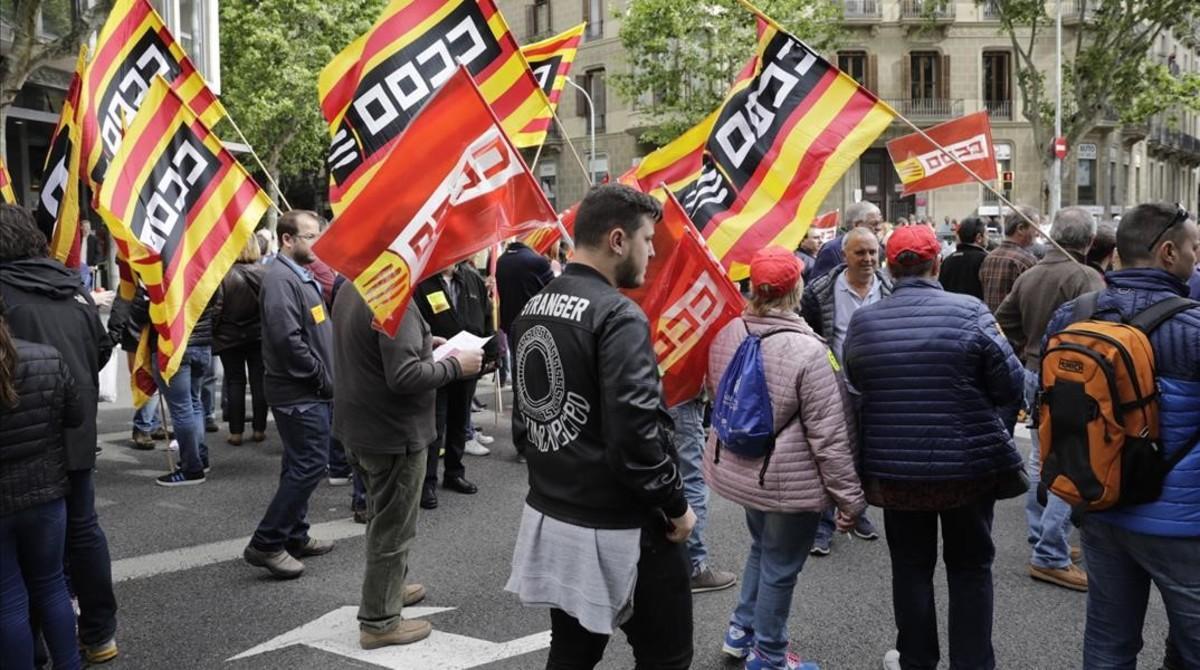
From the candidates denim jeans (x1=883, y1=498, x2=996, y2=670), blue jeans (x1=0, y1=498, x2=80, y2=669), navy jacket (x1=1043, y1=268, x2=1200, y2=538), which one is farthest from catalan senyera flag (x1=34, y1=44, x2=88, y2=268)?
navy jacket (x1=1043, y1=268, x2=1200, y2=538)

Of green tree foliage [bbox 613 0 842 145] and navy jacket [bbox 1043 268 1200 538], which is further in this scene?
green tree foliage [bbox 613 0 842 145]

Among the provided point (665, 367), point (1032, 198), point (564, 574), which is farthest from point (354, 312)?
point (1032, 198)

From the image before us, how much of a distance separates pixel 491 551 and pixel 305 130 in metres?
27.3

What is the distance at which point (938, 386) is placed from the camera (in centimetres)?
379

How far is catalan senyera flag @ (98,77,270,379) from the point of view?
5.72 m

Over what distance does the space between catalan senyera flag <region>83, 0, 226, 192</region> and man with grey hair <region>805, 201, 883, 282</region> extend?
4376mm

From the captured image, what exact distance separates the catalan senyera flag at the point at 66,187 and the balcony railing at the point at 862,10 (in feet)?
123

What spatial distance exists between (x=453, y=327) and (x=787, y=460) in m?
4.06

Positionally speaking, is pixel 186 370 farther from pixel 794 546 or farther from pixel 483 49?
pixel 794 546

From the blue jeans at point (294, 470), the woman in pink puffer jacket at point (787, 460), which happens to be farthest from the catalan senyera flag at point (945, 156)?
the blue jeans at point (294, 470)

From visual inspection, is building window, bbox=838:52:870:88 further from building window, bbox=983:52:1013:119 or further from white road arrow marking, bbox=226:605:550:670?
white road arrow marking, bbox=226:605:550:670

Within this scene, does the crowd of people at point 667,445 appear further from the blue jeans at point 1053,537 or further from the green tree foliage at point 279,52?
the green tree foliage at point 279,52

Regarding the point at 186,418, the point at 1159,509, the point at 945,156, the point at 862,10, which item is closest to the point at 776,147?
the point at 945,156

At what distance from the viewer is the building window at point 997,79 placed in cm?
4053
